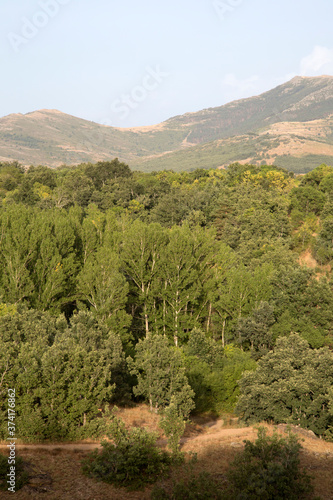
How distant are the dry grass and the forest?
1.77m

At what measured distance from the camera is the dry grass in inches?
643

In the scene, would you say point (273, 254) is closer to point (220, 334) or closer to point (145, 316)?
point (220, 334)

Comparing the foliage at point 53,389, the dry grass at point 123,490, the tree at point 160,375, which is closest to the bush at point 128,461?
the dry grass at point 123,490

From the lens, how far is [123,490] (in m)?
16.9

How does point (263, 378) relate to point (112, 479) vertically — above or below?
below

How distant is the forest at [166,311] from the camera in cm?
2292

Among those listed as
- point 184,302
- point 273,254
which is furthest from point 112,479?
point 273,254

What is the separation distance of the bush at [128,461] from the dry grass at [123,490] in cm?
41

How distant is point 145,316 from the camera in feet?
167

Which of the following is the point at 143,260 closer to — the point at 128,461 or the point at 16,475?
the point at 128,461

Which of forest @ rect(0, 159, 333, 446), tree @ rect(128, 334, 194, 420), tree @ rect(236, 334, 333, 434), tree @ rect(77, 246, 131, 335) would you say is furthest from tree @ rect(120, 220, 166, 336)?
tree @ rect(236, 334, 333, 434)

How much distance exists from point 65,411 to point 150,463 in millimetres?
7038

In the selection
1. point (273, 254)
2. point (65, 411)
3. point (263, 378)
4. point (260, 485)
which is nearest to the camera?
point (260, 485)

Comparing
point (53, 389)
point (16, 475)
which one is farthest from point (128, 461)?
point (53, 389)
